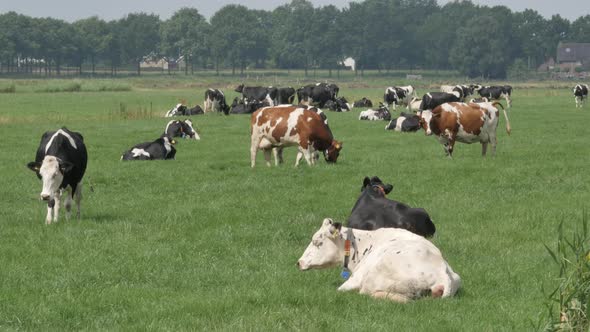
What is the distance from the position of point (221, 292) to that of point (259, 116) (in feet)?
47.5

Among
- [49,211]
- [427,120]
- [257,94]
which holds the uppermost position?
[427,120]

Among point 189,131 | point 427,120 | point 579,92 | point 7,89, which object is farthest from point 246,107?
point 7,89

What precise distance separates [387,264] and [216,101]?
42.3 m

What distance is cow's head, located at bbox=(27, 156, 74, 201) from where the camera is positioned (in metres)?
15.3

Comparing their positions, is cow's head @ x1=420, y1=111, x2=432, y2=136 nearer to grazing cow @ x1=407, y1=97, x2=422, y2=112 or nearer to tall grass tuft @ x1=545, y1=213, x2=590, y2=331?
tall grass tuft @ x1=545, y1=213, x2=590, y2=331

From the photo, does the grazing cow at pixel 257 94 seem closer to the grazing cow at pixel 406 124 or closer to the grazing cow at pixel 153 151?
the grazing cow at pixel 406 124

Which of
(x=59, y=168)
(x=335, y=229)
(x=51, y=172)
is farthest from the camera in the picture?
(x=59, y=168)

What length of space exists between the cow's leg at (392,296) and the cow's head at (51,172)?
24.0ft

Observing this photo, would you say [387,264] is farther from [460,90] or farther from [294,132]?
[460,90]

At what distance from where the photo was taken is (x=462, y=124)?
88.3ft

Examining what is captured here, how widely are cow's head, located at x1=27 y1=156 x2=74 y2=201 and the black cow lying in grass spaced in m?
5.28

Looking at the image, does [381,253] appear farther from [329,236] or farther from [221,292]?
[221,292]

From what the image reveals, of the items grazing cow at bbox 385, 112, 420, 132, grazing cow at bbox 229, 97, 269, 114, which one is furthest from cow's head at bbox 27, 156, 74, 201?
grazing cow at bbox 229, 97, 269, 114

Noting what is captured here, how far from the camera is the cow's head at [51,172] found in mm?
15281
